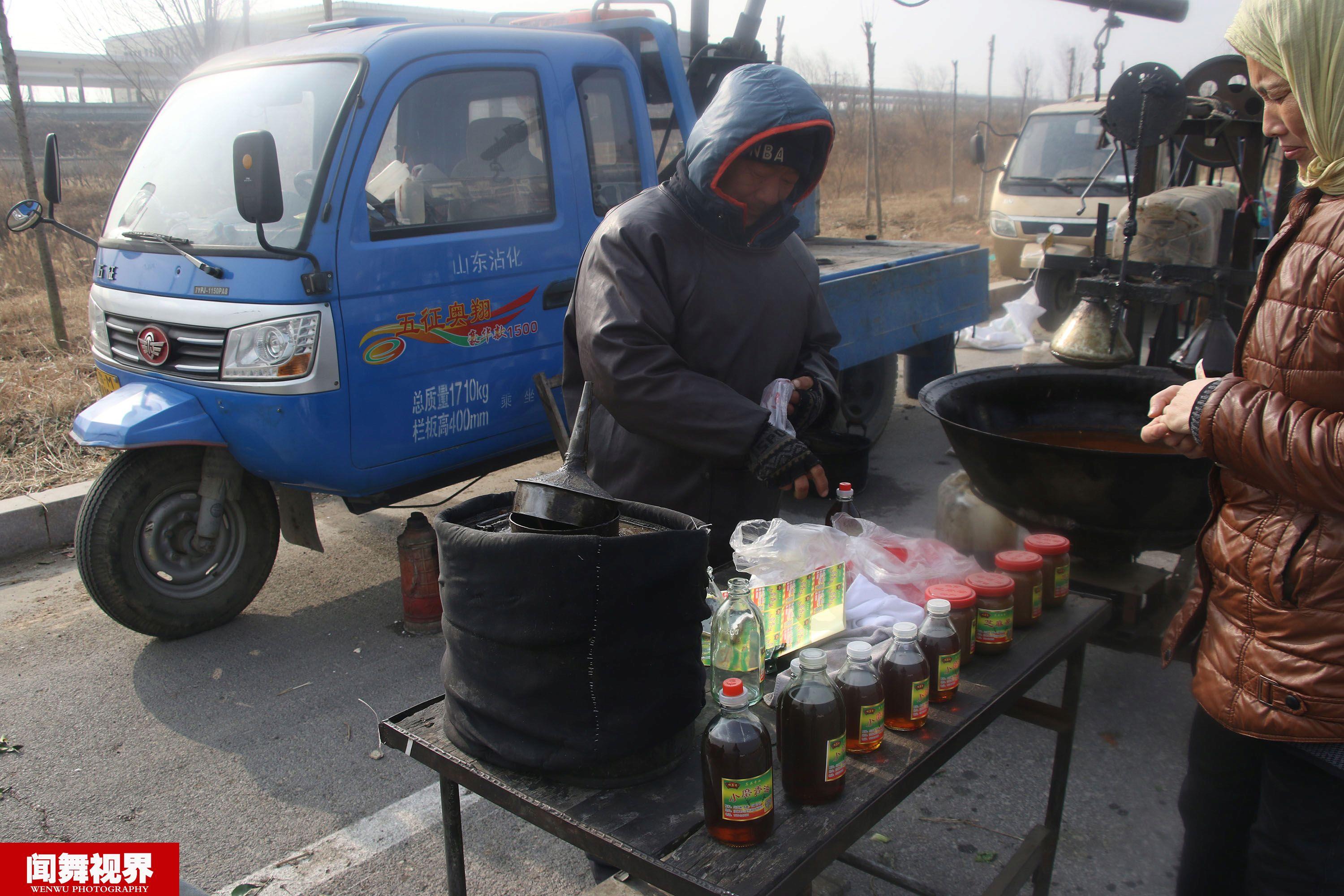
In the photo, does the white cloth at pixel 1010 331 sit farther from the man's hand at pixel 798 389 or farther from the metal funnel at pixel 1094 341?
the man's hand at pixel 798 389

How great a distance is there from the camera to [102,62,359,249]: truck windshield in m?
3.76

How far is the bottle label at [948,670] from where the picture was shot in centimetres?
181

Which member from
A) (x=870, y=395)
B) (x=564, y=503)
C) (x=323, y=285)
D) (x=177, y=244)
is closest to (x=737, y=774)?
(x=564, y=503)

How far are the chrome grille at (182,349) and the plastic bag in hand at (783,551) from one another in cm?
244

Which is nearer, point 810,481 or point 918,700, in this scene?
point 918,700

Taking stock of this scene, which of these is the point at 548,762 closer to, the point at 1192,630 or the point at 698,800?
the point at 698,800

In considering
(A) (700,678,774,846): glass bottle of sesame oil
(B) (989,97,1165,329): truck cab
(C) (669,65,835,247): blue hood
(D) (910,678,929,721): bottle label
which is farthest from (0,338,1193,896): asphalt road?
(B) (989,97,1165,329): truck cab

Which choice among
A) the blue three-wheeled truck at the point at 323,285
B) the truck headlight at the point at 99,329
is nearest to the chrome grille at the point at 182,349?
the blue three-wheeled truck at the point at 323,285

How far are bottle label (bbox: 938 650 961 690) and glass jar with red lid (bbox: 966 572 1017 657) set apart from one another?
22 centimetres

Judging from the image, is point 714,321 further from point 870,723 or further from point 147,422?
point 147,422

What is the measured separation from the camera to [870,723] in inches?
64.4

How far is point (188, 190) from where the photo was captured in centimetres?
399

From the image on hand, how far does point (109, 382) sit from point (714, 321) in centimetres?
312

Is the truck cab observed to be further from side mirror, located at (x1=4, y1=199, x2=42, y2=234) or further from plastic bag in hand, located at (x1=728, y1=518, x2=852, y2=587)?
side mirror, located at (x1=4, y1=199, x2=42, y2=234)
